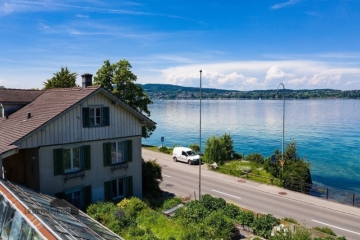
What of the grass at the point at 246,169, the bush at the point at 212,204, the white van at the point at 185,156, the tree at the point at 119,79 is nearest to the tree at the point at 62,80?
the tree at the point at 119,79

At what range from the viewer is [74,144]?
19.3m

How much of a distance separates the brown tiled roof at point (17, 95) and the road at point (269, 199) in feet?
46.8

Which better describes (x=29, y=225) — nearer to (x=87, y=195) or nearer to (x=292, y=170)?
(x=87, y=195)

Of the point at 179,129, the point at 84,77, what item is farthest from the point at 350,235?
the point at 179,129

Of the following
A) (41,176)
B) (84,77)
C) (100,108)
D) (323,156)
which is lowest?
(323,156)

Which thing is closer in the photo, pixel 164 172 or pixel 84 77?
pixel 84 77

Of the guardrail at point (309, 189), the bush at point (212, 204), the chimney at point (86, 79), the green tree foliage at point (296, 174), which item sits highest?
the chimney at point (86, 79)

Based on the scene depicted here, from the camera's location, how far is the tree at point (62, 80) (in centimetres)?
4309

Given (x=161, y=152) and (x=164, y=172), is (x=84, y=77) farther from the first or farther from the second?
(x=161, y=152)

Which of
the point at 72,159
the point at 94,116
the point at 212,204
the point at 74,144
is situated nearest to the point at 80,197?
the point at 72,159

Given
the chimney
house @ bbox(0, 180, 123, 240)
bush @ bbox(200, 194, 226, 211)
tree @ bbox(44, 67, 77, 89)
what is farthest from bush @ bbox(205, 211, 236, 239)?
tree @ bbox(44, 67, 77, 89)

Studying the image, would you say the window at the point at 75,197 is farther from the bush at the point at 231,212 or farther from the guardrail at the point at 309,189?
the guardrail at the point at 309,189

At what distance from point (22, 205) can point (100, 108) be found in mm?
10564

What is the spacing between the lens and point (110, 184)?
2141 centimetres
